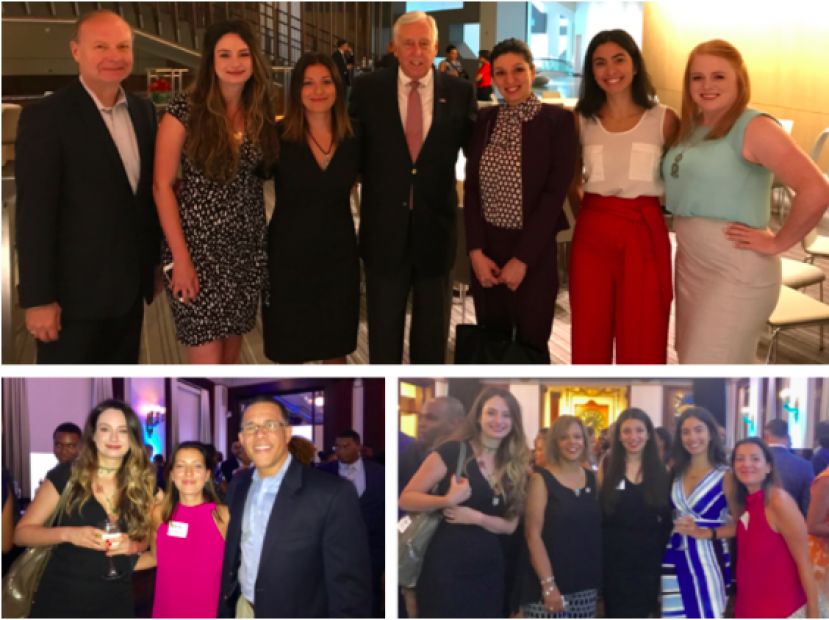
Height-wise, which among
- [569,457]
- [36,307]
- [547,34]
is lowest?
[569,457]

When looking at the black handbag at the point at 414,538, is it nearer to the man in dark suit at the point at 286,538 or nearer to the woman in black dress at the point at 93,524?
the man in dark suit at the point at 286,538

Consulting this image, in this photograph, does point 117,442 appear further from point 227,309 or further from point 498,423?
point 227,309

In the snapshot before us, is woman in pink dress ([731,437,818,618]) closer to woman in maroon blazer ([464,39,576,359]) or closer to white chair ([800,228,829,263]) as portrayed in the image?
woman in maroon blazer ([464,39,576,359])

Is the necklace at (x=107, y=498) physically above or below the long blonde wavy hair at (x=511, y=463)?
below

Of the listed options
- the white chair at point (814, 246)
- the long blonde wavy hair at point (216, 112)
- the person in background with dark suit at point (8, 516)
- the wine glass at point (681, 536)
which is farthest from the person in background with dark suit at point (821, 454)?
the white chair at point (814, 246)

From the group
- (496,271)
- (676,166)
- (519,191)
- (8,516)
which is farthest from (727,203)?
(8,516)

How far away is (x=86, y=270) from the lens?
3.00m

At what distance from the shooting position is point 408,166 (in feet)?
11.1

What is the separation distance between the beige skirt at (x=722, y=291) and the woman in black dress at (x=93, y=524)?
1.81 m

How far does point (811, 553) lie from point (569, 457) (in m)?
0.50

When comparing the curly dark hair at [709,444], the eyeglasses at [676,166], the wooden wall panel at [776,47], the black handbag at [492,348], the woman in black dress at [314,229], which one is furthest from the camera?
the wooden wall panel at [776,47]

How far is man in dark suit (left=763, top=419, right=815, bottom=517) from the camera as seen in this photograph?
205 centimetres

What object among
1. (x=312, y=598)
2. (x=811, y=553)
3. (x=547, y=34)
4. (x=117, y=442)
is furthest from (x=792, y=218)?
(x=547, y=34)

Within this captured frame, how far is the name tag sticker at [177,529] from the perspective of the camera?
2.07 meters
